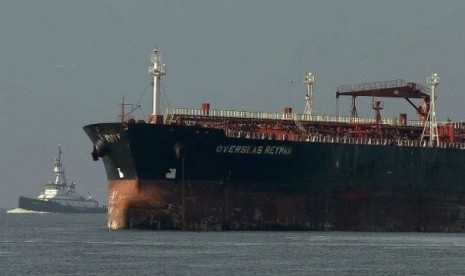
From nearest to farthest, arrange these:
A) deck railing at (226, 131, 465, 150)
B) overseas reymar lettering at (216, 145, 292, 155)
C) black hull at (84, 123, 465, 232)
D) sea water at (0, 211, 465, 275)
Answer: sea water at (0, 211, 465, 275) < black hull at (84, 123, 465, 232) < overseas reymar lettering at (216, 145, 292, 155) < deck railing at (226, 131, 465, 150)

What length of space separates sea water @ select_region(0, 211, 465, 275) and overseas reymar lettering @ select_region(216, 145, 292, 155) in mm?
5327

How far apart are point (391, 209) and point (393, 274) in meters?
33.4

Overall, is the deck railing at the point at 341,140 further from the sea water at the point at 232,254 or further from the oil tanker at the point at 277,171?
the sea water at the point at 232,254

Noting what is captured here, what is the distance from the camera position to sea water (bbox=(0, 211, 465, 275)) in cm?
6281

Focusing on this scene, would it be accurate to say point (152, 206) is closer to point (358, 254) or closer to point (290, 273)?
point (358, 254)

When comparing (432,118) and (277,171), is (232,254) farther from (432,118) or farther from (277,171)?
(432,118)

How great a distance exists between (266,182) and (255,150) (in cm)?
242

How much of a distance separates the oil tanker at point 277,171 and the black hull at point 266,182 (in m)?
0.07

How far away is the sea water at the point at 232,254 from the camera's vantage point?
62812mm

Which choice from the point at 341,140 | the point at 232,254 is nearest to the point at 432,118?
the point at 341,140

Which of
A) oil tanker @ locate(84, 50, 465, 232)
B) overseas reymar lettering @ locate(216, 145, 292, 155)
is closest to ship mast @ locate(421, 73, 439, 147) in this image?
oil tanker @ locate(84, 50, 465, 232)

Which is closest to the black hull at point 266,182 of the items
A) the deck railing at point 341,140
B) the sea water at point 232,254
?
the deck railing at point 341,140

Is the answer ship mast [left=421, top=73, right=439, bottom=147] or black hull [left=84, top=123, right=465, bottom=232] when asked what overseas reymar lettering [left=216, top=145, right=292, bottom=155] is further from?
ship mast [left=421, top=73, right=439, bottom=147]

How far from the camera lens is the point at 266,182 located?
89500 mm
